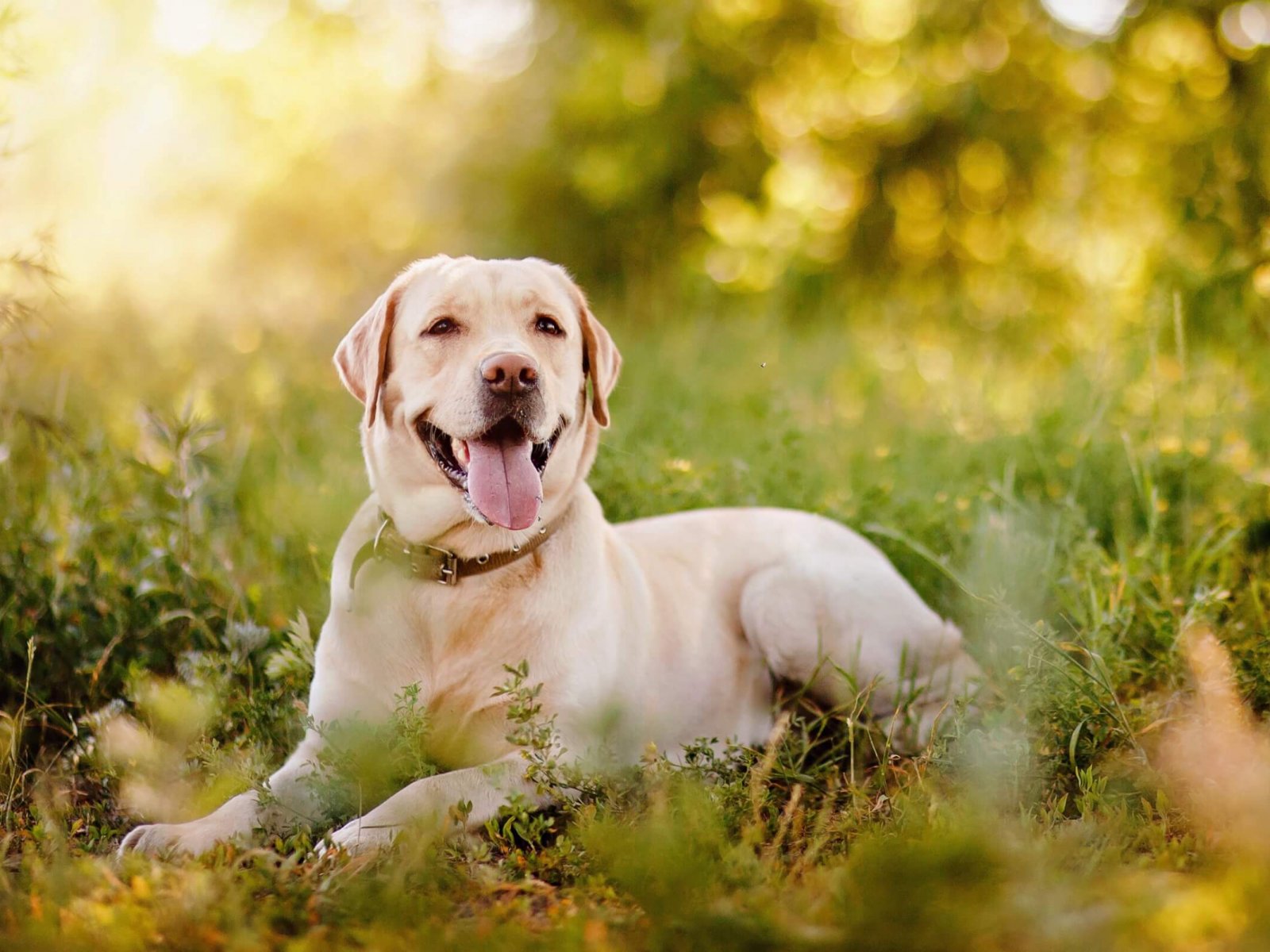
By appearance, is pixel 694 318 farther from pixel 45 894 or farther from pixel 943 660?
pixel 45 894

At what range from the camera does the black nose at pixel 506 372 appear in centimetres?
259

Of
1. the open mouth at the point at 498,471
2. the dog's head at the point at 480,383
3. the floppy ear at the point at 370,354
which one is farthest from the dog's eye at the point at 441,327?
the open mouth at the point at 498,471

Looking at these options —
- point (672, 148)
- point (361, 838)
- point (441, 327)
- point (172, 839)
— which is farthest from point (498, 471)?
point (672, 148)

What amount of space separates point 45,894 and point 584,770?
1097 mm

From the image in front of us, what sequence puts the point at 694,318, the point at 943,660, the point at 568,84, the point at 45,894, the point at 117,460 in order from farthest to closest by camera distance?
the point at 568,84
the point at 694,318
the point at 117,460
the point at 943,660
the point at 45,894

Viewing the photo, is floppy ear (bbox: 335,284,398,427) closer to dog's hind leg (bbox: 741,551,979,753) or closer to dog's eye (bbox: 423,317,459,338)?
dog's eye (bbox: 423,317,459,338)

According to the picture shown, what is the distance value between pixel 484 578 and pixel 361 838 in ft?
2.37

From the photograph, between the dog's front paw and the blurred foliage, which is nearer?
the dog's front paw

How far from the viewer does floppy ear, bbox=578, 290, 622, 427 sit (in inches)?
120

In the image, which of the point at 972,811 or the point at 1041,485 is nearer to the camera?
the point at 972,811

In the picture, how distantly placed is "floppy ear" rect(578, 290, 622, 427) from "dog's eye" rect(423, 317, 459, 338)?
0.41 m

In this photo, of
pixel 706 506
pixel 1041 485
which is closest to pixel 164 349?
pixel 706 506

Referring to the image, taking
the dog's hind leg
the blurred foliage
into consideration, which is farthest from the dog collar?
the blurred foliage

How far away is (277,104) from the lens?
1063 centimetres
